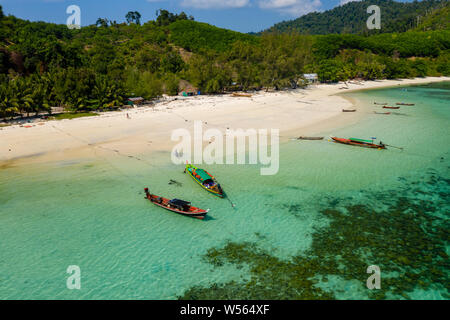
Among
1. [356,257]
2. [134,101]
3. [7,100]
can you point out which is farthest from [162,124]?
[356,257]

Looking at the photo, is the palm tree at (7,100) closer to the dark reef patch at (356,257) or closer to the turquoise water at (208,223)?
the turquoise water at (208,223)

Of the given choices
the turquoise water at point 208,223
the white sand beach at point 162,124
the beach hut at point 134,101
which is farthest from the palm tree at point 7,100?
the beach hut at point 134,101

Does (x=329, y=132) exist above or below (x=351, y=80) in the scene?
below

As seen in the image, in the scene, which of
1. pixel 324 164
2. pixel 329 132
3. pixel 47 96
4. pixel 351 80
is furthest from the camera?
pixel 351 80

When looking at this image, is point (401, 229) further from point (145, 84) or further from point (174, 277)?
point (145, 84)

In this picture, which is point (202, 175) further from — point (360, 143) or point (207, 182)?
point (360, 143)

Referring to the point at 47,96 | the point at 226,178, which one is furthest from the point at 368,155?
the point at 47,96

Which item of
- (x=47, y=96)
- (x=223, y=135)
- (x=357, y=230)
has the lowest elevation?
(x=357, y=230)
